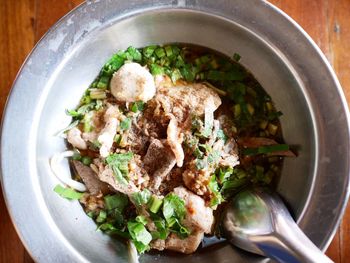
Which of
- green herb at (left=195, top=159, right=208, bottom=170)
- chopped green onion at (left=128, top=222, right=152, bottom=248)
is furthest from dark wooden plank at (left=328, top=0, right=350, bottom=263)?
chopped green onion at (left=128, top=222, right=152, bottom=248)

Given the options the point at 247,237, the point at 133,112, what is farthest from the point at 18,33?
the point at 247,237

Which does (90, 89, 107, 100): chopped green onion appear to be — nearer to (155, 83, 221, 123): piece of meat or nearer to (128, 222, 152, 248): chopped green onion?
(155, 83, 221, 123): piece of meat

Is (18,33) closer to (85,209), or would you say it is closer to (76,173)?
(76,173)

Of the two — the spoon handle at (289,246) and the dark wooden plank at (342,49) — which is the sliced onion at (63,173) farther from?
the dark wooden plank at (342,49)

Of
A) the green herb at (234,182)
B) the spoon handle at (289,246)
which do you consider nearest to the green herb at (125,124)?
the green herb at (234,182)

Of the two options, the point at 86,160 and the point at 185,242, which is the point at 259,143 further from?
the point at 86,160

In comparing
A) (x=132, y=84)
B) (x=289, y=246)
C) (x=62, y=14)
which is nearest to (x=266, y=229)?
(x=289, y=246)
